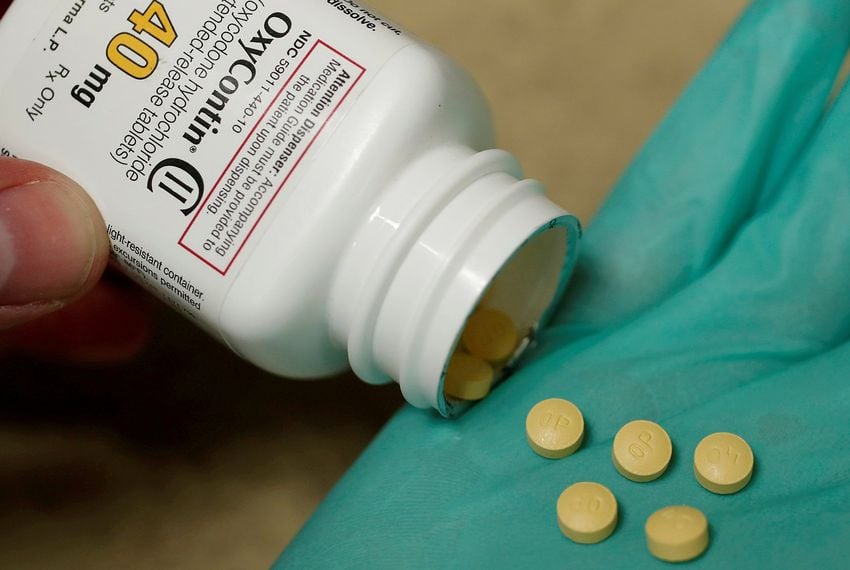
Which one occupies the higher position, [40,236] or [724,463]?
[724,463]

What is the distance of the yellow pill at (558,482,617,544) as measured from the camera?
0.55m

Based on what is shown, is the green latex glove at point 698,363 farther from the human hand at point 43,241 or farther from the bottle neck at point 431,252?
the human hand at point 43,241

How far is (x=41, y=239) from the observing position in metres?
0.52

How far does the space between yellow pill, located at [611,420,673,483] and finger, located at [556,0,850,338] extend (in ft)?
0.43

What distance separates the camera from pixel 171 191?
0.51 m

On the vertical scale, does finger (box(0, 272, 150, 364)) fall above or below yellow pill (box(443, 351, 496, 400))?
below

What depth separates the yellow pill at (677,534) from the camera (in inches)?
20.8

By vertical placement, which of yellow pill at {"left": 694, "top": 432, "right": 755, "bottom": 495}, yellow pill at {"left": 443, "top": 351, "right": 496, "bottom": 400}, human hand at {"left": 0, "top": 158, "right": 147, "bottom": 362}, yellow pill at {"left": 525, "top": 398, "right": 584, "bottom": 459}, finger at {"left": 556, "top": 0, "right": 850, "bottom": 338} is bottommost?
human hand at {"left": 0, "top": 158, "right": 147, "bottom": 362}

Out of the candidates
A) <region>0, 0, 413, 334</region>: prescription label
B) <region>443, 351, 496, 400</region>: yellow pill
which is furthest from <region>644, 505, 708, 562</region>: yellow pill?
<region>0, 0, 413, 334</region>: prescription label

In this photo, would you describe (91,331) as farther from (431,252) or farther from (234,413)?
(431,252)

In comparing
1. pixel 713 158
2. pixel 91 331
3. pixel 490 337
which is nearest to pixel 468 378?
pixel 490 337

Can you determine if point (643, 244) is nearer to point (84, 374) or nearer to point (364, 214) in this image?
point (364, 214)

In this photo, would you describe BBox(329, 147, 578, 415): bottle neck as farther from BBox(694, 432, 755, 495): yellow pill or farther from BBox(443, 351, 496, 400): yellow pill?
BBox(694, 432, 755, 495): yellow pill

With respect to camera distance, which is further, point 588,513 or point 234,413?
point 234,413
